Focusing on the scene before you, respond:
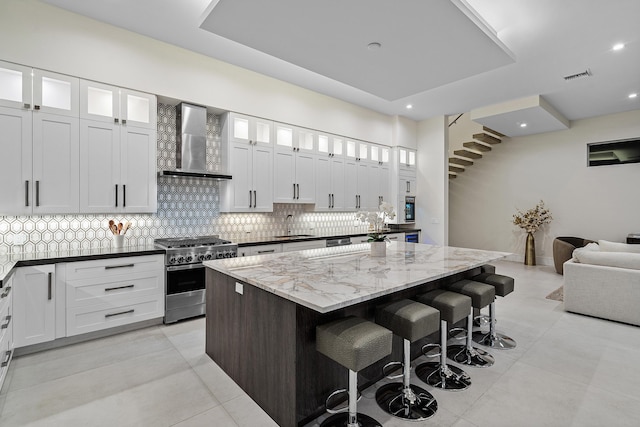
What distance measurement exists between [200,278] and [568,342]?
4.07 m

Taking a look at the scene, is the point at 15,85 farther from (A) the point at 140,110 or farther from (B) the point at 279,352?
(B) the point at 279,352

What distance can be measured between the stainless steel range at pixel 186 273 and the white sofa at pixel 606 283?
4.47 metres

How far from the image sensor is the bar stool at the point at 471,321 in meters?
2.66

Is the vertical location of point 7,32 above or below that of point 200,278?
above

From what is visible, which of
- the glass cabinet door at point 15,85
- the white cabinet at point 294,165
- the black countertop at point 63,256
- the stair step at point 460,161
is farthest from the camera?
the stair step at point 460,161

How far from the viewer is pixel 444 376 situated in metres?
2.42

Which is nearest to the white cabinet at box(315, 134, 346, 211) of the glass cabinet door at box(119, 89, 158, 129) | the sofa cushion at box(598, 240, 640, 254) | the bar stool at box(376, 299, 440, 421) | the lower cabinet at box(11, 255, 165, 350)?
the glass cabinet door at box(119, 89, 158, 129)

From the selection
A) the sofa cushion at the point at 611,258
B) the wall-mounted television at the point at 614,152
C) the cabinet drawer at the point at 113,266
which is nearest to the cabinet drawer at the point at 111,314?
the cabinet drawer at the point at 113,266

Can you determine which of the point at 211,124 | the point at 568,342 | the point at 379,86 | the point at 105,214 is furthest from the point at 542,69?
the point at 105,214

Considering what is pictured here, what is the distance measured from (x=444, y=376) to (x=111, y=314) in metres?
3.27

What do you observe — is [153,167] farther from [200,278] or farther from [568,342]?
Result: [568,342]

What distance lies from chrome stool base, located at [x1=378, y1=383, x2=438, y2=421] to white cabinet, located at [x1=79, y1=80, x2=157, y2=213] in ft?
10.7

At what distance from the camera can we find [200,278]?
3.77 meters

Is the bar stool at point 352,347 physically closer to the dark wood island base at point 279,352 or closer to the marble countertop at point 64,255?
the dark wood island base at point 279,352
